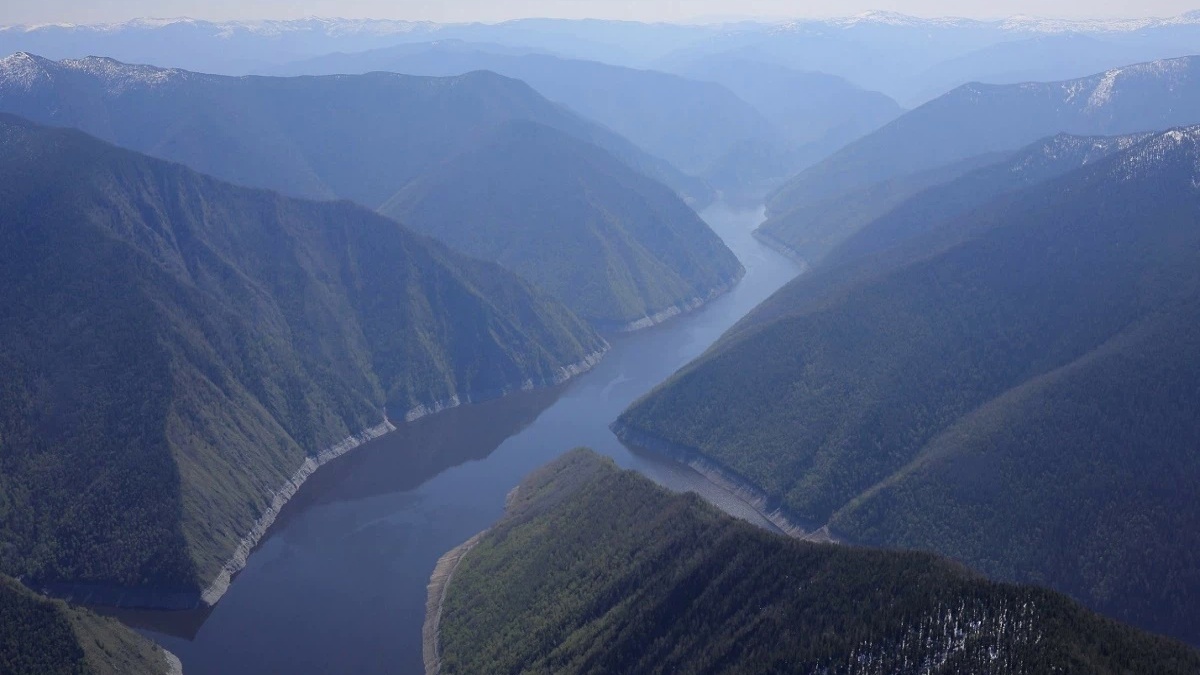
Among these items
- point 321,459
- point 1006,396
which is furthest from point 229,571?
point 1006,396

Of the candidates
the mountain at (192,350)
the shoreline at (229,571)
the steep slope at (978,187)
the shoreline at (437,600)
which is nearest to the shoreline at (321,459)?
the shoreline at (229,571)

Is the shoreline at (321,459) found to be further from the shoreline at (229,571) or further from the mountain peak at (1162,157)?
the mountain peak at (1162,157)

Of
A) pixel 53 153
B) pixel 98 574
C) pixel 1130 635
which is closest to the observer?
pixel 1130 635

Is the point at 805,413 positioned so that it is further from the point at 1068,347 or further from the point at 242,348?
the point at 242,348

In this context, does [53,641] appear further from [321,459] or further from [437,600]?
[321,459]

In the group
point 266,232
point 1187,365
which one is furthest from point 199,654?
point 1187,365
